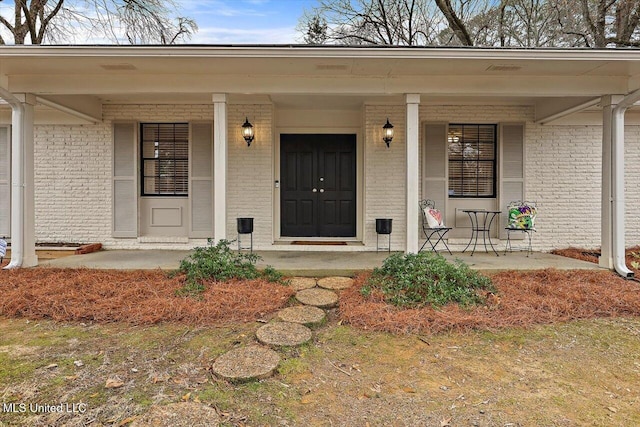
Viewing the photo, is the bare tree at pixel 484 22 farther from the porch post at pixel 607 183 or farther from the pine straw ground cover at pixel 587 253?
the pine straw ground cover at pixel 587 253

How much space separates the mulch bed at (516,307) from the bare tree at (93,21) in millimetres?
8580

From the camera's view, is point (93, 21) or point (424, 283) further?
point (93, 21)

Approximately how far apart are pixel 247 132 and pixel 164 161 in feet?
5.25

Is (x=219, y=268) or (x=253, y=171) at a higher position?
(x=253, y=171)

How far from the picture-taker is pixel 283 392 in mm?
1926

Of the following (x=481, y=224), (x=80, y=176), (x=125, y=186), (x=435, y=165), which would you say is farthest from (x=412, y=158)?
(x=80, y=176)

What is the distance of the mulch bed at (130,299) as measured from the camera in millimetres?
3004

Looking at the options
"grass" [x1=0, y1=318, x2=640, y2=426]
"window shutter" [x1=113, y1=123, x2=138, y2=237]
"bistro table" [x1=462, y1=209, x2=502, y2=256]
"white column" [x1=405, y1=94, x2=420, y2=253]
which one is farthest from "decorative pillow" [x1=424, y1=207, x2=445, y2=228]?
"window shutter" [x1=113, y1=123, x2=138, y2=237]

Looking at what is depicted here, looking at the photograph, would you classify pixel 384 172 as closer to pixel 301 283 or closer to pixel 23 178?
pixel 301 283

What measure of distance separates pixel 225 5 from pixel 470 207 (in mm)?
9189

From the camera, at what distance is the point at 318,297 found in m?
3.49

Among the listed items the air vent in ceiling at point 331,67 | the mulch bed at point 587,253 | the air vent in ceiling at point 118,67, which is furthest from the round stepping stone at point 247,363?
the mulch bed at point 587,253

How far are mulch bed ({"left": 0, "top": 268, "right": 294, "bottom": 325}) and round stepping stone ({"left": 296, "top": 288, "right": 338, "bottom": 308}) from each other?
15 centimetres

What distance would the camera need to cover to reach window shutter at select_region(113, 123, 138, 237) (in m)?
5.75
